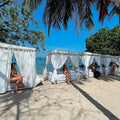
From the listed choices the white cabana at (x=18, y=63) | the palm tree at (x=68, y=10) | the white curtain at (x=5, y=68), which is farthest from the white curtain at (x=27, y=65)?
the palm tree at (x=68, y=10)

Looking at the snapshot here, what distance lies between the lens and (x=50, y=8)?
271 cm

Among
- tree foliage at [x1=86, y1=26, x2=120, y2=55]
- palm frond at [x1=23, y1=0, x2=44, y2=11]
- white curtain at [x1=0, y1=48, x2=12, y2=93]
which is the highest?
tree foliage at [x1=86, y1=26, x2=120, y2=55]

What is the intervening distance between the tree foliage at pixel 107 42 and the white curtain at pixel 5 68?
36.0ft

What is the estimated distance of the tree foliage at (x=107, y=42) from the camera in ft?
34.3

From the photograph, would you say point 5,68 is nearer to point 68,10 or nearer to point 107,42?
point 68,10

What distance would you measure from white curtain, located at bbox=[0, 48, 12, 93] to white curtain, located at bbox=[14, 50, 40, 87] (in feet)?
1.21

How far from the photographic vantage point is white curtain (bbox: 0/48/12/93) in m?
3.14

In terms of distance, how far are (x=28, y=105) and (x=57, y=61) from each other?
2911mm

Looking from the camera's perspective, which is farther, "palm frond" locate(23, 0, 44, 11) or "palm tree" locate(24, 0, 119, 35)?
"palm tree" locate(24, 0, 119, 35)

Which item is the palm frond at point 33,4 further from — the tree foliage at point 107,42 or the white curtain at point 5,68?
the tree foliage at point 107,42

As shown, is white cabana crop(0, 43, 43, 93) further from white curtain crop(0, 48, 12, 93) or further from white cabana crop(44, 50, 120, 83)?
white cabana crop(44, 50, 120, 83)

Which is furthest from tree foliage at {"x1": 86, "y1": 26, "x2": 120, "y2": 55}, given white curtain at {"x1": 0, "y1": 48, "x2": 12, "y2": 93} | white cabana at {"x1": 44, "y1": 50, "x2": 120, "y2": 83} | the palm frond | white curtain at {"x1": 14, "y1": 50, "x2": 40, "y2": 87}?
white curtain at {"x1": 0, "y1": 48, "x2": 12, "y2": 93}

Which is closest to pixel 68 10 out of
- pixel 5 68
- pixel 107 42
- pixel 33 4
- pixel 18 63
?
pixel 33 4

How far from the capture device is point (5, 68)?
10.5ft
